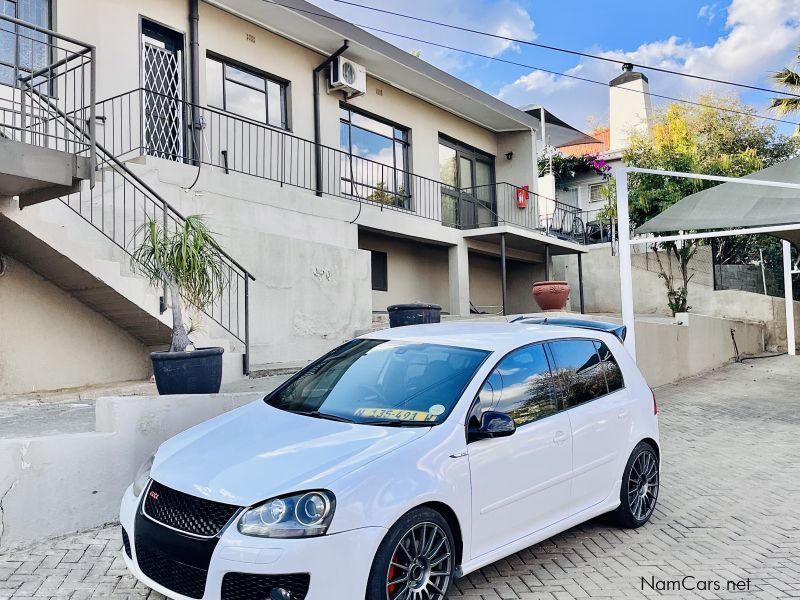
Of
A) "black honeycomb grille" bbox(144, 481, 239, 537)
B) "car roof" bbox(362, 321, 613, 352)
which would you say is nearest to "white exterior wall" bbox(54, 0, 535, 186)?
"car roof" bbox(362, 321, 613, 352)

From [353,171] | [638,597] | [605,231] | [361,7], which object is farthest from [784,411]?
[605,231]

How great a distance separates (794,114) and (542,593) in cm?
1739

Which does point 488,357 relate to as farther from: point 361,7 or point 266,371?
point 361,7

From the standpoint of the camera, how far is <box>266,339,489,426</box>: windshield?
12.3 feet

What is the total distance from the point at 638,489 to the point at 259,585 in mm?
3134

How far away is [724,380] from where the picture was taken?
1319 centimetres

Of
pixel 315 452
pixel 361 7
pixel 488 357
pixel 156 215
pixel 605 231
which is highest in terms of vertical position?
pixel 361 7

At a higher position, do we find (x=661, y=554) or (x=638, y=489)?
(x=638, y=489)

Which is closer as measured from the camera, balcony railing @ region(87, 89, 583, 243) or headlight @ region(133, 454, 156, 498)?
headlight @ region(133, 454, 156, 498)

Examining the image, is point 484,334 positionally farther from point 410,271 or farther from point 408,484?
point 410,271

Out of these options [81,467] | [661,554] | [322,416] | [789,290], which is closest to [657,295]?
[789,290]

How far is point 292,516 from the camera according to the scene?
2.95 meters

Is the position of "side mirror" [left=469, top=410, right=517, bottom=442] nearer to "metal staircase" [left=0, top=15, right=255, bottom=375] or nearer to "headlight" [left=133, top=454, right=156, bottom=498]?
"headlight" [left=133, top=454, right=156, bottom=498]

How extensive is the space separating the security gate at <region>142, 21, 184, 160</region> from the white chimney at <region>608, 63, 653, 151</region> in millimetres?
21281
